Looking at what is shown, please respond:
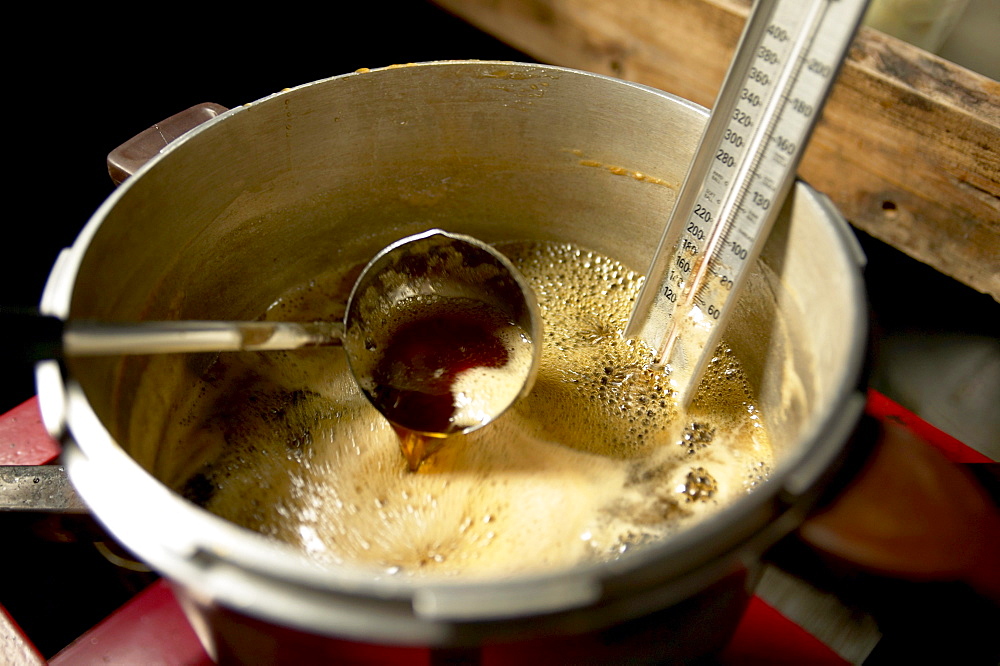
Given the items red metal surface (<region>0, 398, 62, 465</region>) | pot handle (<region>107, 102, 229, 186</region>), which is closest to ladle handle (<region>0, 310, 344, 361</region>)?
pot handle (<region>107, 102, 229, 186</region>)

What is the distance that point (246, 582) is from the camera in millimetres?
462

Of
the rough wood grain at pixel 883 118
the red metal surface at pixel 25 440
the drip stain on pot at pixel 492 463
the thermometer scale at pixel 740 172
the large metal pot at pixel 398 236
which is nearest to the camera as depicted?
the large metal pot at pixel 398 236

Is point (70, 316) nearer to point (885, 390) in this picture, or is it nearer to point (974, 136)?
point (974, 136)

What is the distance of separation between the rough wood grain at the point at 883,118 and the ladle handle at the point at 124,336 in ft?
3.11

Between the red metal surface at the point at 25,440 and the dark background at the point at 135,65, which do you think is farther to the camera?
the dark background at the point at 135,65

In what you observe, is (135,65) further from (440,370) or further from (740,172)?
(740,172)

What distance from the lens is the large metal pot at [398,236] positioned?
0.45m

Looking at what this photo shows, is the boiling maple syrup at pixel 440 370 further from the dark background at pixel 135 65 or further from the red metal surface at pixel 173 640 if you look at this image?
the dark background at pixel 135 65

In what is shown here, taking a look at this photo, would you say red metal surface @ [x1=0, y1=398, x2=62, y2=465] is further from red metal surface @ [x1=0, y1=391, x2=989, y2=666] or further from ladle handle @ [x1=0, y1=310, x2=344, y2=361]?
ladle handle @ [x1=0, y1=310, x2=344, y2=361]

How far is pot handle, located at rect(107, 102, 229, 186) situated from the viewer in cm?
85

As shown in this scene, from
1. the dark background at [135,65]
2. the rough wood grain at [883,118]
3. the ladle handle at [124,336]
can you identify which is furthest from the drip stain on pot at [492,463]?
the dark background at [135,65]

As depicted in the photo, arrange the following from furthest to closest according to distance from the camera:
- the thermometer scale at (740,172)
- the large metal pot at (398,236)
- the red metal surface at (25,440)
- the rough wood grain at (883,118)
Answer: the rough wood grain at (883,118), the red metal surface at (25,440), the thermometer scale at (740,172), the large metal pot at (398,236)

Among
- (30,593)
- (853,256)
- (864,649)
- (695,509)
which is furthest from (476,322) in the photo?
(30,593)

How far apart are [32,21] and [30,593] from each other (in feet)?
4.84
